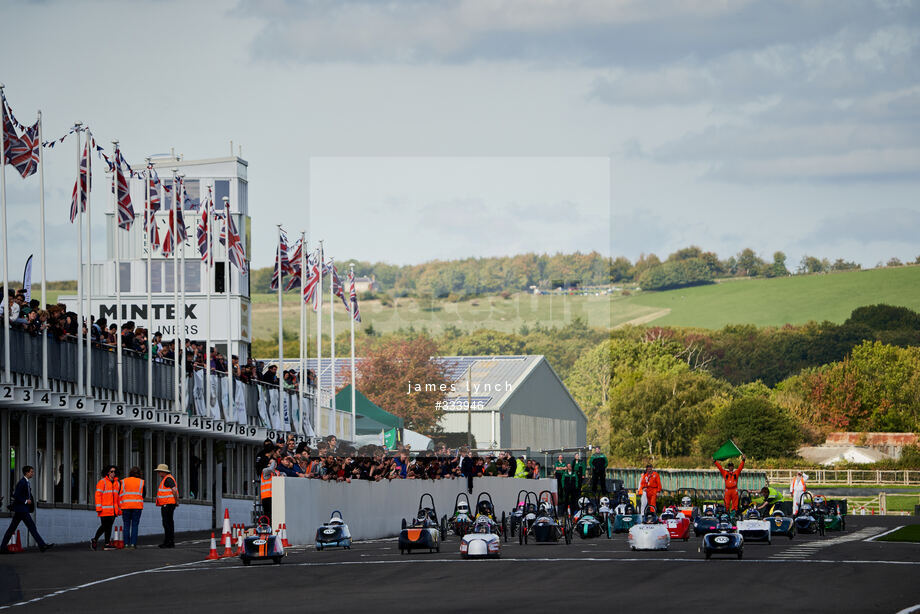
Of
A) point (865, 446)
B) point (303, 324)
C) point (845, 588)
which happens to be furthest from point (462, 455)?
point (865, 446)

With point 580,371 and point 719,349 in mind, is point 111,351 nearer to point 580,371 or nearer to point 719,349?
point 580,371

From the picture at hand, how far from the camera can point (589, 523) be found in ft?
124

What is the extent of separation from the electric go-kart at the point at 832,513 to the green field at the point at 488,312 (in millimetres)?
32586

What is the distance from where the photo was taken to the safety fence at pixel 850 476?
10169 centimetres

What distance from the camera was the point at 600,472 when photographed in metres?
47.9

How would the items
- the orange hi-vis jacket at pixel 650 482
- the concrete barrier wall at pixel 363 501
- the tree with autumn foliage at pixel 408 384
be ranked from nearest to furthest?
the concrete barrier wall at pixel 363 501, the orange hi-vis jacket at pixel 650 482, the tree with autumn foliage at pixel 408 384

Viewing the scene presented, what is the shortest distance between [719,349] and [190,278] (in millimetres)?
112975

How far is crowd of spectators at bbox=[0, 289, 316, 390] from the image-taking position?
3578 centimetres

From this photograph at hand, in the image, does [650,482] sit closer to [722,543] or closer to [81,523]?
[722,543]

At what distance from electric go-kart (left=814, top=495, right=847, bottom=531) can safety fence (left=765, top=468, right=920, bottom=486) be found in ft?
186

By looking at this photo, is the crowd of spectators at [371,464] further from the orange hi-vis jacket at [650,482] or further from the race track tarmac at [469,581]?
the orange hi-vis jacket at [650,482]

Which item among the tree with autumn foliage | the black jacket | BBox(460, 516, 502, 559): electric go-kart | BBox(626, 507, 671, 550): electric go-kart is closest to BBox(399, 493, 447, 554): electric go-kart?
BBox(460, 516, 502, 559): electric go-kart

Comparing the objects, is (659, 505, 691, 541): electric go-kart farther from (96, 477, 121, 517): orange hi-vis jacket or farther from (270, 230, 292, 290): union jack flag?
(270, 230, 292, 290): union jack flag

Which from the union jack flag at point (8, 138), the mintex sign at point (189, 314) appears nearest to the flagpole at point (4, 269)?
the union jack flag at point (8, 138)
